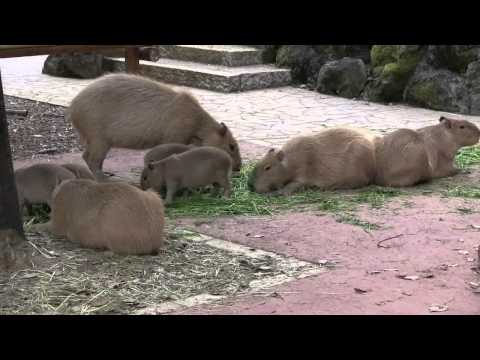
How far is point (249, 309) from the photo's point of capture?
4141 mm

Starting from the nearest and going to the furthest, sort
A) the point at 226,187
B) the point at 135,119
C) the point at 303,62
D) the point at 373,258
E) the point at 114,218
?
1. the point at 114,218
2. the point at 373,258
3. the point at 226,187
4. the point at 135,119
5. the point at 303,62

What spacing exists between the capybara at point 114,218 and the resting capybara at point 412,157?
10.00ft

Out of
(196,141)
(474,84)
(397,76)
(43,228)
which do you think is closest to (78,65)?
(397,76)

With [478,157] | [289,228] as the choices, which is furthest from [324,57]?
[289,228]

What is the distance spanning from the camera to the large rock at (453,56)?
12.3 m

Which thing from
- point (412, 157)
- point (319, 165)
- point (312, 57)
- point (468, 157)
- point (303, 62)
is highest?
point (312, 57)

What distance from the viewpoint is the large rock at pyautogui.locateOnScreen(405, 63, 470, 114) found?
1196 cm

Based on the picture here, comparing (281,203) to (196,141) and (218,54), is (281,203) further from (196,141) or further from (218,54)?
(218,54)

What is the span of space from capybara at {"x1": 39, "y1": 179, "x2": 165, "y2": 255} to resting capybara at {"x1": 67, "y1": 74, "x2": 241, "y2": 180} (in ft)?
7.83

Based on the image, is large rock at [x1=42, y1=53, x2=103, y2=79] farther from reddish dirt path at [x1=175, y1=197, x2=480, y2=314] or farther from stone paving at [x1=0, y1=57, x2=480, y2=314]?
reddish dirt path at [x1=175, y1=197, x2=480, y2=314]

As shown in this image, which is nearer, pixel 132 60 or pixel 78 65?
pixel 132 60

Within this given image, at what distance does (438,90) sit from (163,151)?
6.50 metres

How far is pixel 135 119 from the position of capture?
7473 mm

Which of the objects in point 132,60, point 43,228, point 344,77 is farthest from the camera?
point 344,77
